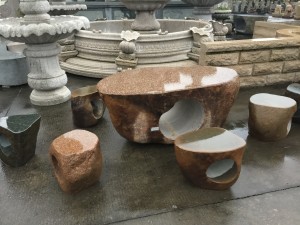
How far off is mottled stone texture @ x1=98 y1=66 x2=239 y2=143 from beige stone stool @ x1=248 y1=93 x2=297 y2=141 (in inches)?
17.0

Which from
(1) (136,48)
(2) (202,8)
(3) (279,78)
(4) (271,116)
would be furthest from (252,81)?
(2) (202,8)

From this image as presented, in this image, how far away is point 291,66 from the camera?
18.4 feet

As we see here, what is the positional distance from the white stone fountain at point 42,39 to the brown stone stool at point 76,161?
200cm

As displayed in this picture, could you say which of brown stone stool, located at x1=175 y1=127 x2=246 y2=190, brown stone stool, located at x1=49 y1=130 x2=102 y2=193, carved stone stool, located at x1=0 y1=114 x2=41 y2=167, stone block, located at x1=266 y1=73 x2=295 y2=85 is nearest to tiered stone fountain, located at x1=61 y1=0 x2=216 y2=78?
stone block, located at x1=266 y1=73 x2=295 y2=85

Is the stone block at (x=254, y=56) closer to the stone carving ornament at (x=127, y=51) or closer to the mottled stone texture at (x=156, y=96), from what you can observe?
the mottled stone texture at (x=156, y=96)

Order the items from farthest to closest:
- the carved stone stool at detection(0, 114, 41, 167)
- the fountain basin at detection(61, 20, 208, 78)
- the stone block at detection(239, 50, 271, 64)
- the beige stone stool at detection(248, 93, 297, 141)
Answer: the fountain basin at detection(61, 20, 208, 78), the stone block at detection(239, 50, 271, 64), the beige stone stool at detection(248, 93, 297, 141), the carved stone stool at detection(0, 114, 41, 167)

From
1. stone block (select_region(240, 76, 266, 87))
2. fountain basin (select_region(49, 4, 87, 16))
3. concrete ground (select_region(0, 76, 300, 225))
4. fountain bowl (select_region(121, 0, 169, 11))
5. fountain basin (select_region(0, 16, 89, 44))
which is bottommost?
concrete ground (select_region(0, 76, 300, 225))

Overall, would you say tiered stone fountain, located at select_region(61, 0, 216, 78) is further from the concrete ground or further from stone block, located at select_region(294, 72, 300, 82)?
the concrete ground

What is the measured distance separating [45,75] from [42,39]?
2.16 feet

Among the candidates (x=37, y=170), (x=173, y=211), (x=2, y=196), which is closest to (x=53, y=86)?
(x=37, y=170)

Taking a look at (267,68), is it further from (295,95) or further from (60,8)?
(60,8)

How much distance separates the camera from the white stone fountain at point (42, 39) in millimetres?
3994

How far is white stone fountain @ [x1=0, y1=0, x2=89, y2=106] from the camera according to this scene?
13.1 ft

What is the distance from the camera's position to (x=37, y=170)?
313 cm
